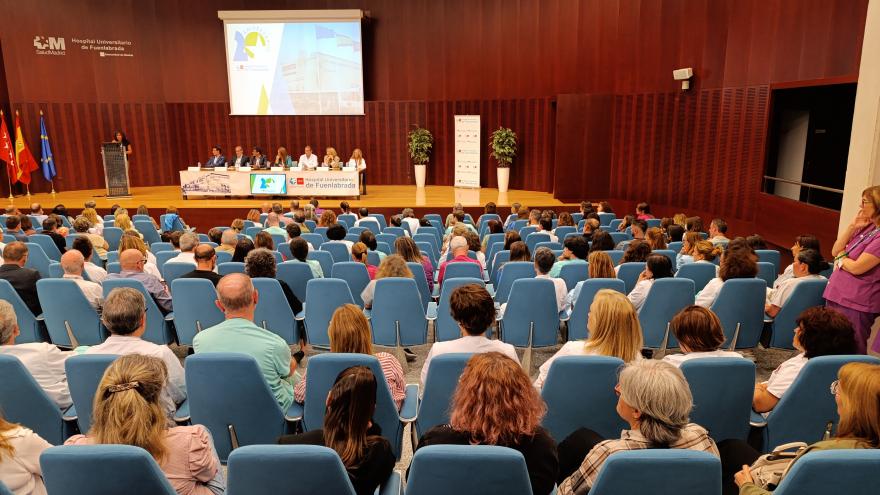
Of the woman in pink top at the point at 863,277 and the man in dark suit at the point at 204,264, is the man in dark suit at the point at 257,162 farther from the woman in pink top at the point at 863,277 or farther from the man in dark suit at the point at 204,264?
the woman in pink top at the point at 863,277

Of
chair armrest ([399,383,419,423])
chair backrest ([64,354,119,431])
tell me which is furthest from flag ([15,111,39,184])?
chair armrest ([399,383,419,423])

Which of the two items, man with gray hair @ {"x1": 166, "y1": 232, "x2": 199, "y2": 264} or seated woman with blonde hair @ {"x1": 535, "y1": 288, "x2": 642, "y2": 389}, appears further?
man with gray hair @ {"x1": 166, "y1": 232, "x2": 199, "y2": 264}

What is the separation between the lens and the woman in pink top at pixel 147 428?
1.92 meters

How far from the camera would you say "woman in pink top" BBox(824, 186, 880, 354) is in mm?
3883

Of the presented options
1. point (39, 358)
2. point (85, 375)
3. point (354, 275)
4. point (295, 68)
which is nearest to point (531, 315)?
point (354, 275)

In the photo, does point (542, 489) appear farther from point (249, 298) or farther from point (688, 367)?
point (249, 298)

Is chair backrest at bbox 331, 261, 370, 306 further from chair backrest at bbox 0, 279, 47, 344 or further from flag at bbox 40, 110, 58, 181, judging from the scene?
flag at bbox 40, 110, 58, 181

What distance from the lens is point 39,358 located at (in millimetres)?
2990

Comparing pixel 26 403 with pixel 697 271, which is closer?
pixel 26 403

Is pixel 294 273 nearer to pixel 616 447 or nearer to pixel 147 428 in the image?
pixel 147 428

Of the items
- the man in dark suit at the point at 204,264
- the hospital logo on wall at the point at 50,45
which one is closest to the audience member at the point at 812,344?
the man in dark suit at the point at 204,264

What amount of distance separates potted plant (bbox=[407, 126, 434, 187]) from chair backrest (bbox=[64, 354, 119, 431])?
13.2 m

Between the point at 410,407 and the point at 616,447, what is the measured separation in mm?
1240

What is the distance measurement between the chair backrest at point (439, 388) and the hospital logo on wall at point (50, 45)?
1571 centimetres
